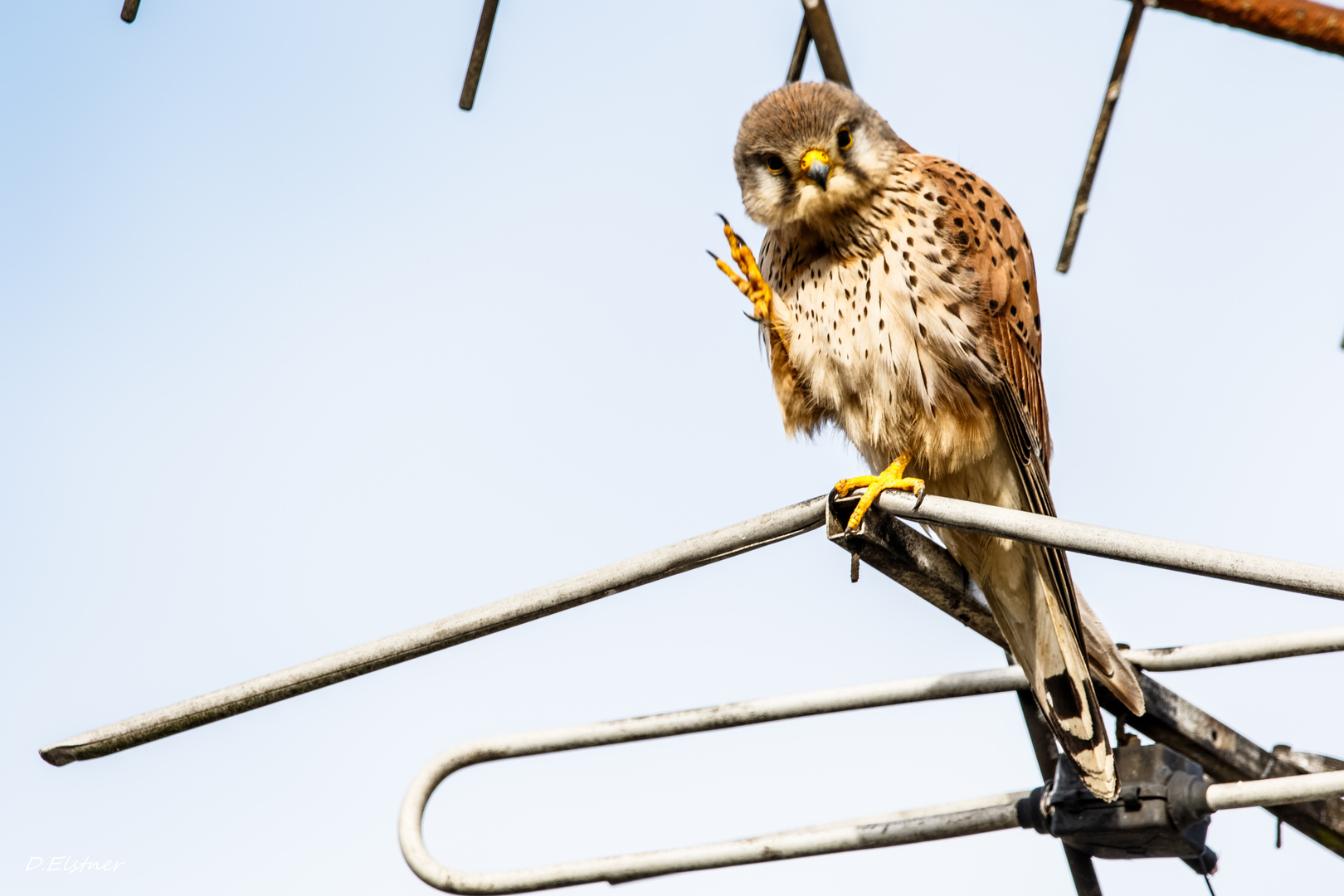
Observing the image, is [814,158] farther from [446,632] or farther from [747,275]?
[446,632]

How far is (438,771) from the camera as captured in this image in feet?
8.14

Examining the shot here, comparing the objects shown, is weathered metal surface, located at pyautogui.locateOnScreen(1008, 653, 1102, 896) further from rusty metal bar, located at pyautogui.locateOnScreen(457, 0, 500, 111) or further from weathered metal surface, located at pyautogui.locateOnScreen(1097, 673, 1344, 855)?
rusty metal bar, located at pyautogui.locateOnScreen(457, 0, 500, 111)

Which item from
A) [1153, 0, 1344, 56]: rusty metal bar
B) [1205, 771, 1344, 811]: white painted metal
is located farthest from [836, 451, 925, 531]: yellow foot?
[1153, 0, 1344, 56]: rusty metal bar

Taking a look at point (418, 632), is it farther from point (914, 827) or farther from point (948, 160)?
point (948, 160)

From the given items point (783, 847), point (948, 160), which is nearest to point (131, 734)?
point (783, 847)

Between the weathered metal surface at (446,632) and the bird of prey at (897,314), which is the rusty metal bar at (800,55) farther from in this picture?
the weathered metal surface at (446,632)

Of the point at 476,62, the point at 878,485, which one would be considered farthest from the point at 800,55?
the point at 878,485

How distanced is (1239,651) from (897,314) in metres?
1.17

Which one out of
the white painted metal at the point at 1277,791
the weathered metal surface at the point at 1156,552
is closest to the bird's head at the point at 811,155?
the weathered metal surface at the point at 1156,552

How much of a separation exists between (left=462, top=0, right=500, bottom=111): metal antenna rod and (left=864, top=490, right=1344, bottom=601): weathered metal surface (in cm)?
184

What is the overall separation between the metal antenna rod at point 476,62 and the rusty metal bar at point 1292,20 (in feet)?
5.67

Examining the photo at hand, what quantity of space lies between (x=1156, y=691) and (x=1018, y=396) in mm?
1017

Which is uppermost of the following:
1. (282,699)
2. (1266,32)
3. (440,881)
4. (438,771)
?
(1266,32)

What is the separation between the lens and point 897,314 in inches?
123
